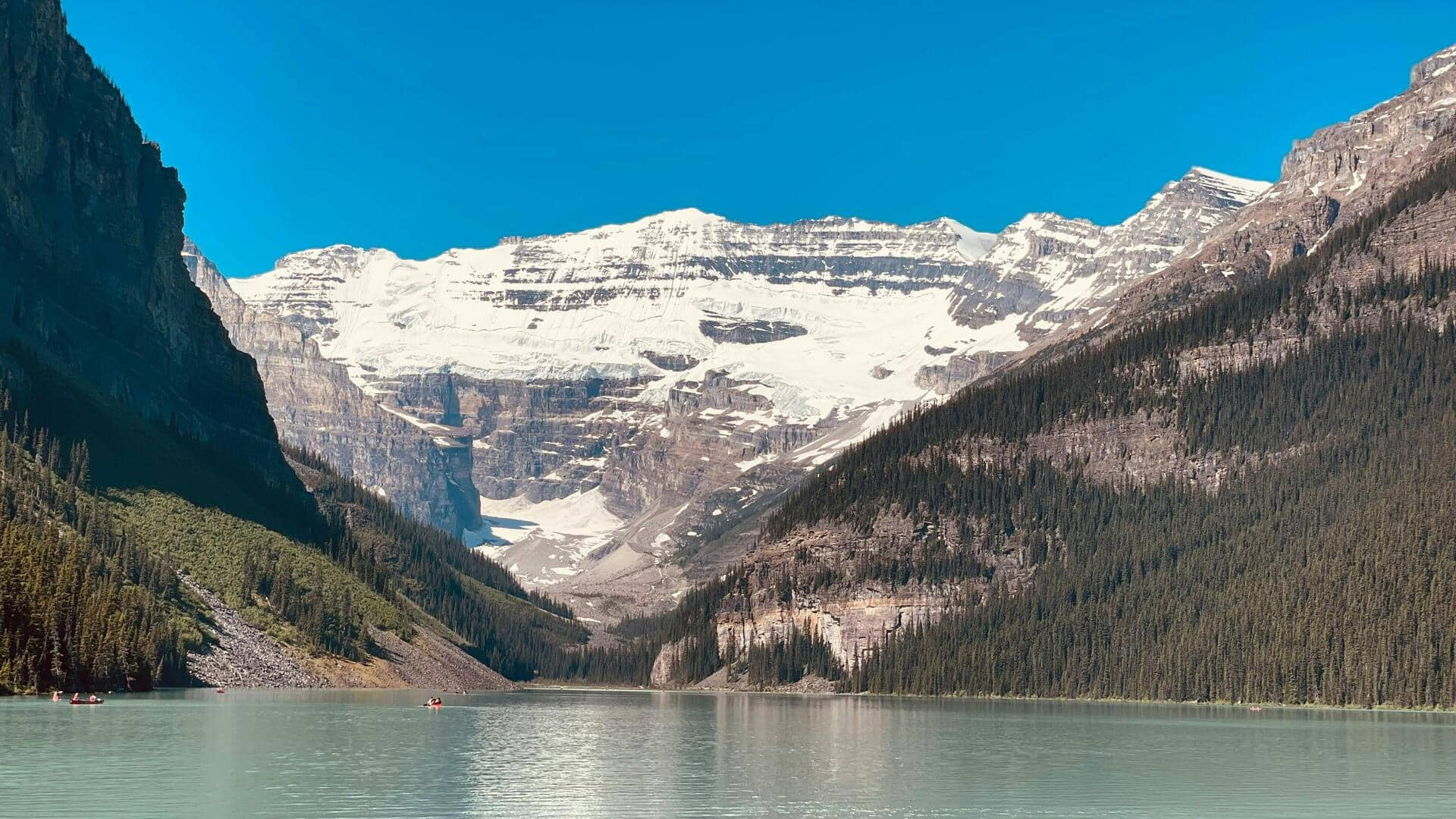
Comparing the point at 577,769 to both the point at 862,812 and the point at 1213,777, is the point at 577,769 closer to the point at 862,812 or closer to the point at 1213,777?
the point at 862,812

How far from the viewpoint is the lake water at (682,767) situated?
304 ft

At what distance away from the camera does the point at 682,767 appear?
119125mm

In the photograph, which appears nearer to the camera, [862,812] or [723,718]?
[862,812]

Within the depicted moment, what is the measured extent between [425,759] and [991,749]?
45.0 m

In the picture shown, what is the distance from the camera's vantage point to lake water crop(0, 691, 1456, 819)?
304 feet

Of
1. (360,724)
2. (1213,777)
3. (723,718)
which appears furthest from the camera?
(723,718)

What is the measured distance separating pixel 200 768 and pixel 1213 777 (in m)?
63.3

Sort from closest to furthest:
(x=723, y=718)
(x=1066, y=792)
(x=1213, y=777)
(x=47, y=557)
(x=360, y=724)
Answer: (x=1066, y=792)
(x=1213, y=777)
(x=360, y=724)
(x=47, y=557)
(x=723, y=718)

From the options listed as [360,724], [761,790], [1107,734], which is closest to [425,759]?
[761,790]

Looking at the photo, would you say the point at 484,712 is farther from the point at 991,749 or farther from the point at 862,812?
the point at 862,812

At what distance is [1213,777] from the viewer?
11331cm

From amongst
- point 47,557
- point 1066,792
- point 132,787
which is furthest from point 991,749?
point 47,557

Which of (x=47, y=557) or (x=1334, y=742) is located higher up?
(x=47, y=557)

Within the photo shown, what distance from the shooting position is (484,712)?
195625 mm
